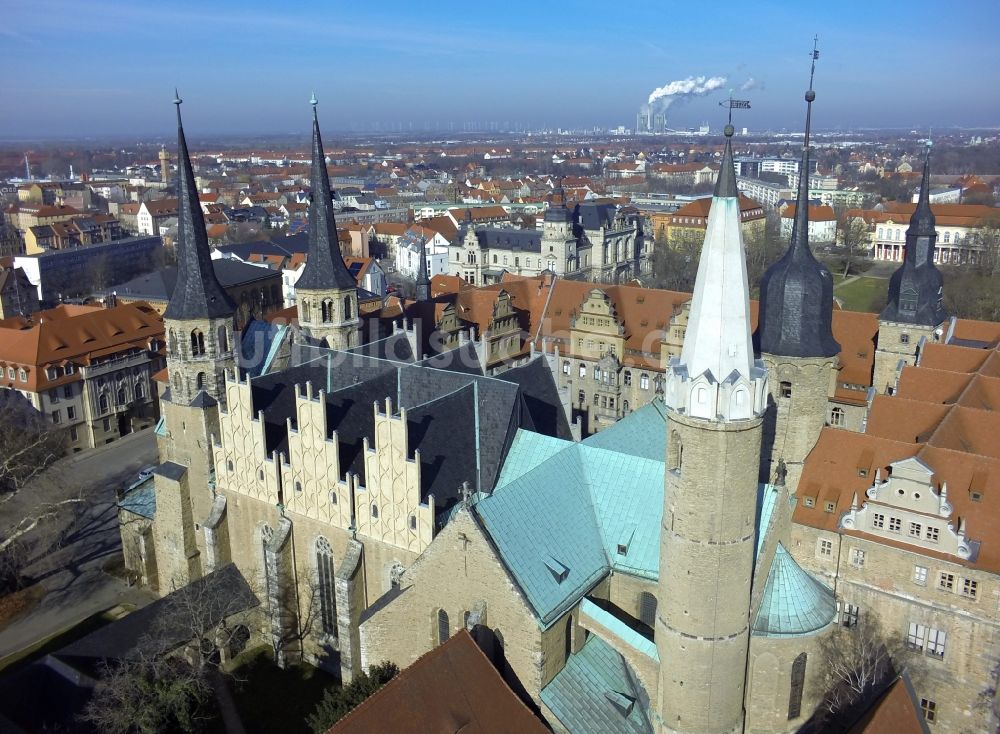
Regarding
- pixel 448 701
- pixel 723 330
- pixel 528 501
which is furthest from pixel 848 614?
pixel 448 701

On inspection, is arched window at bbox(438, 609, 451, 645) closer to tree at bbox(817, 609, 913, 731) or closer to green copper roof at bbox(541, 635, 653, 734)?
green copper roof at bbox(541, 635, 653, 734)

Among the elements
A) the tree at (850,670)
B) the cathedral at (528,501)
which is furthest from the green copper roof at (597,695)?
the tree at (850,670)

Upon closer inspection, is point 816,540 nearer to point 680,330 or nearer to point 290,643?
point 290,643

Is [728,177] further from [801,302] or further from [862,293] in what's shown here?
[862,293]

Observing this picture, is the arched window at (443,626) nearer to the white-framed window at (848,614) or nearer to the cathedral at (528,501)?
the cathedral at (528,501)

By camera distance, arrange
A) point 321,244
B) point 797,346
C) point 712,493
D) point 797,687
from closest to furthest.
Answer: point 712,493 → point 797,687 → point 797,346 → point 321,244

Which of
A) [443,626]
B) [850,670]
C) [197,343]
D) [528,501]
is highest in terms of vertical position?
[197,343]

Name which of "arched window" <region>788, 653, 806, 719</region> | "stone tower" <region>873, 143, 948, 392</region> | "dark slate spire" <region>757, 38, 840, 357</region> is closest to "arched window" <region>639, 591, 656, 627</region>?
"arched window" <region>788, 653, 806, 719</region>
